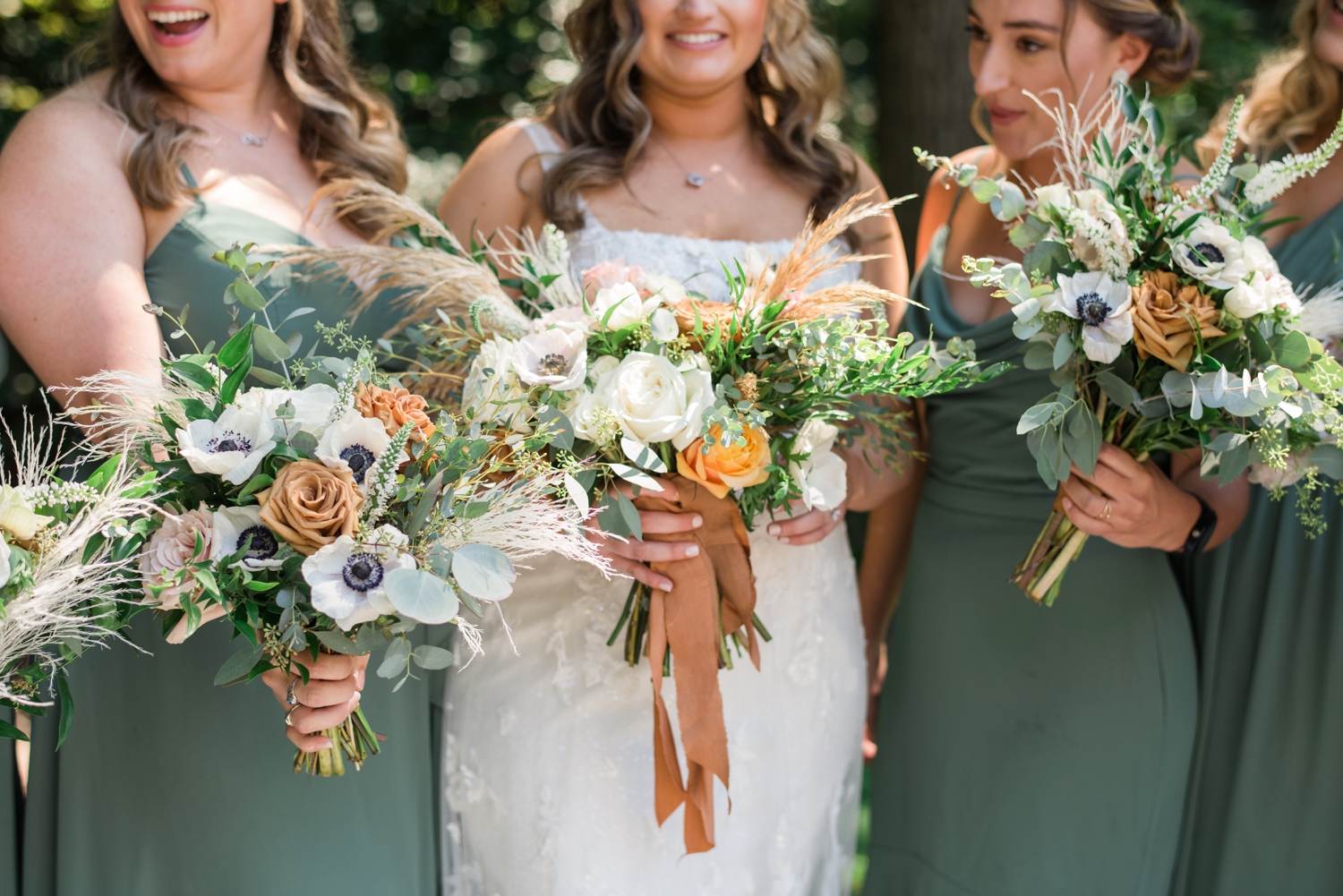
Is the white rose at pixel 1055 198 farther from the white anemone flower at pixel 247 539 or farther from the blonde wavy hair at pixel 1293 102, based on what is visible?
the white anemone flower at pixel 247 539

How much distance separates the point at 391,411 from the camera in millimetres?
1881

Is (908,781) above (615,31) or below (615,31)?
below

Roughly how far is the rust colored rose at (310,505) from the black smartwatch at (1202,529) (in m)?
1.89

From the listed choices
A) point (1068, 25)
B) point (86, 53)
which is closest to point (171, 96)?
point (86, 53)

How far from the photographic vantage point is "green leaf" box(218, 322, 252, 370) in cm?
185

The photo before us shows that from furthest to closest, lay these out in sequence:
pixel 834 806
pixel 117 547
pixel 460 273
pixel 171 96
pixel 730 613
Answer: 1. pixel 834 806
2. pixel 171 96
3. pixel 730 613
4. pixel 460 273
5. pixel 117 547

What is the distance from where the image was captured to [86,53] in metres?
2.75

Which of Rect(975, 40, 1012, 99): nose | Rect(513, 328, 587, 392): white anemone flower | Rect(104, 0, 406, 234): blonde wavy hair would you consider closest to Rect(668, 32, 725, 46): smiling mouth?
Rect(975, 40, 1012, 99): nose

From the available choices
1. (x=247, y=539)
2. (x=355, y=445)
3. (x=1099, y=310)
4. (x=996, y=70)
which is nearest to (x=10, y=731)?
(x=247, y=539)

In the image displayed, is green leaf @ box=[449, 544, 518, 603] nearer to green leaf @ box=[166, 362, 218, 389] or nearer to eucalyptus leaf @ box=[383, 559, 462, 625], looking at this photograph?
eucalyptus leaf @ box=[383, 559, 462, 625]

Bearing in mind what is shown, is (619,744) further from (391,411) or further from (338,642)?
(391,411)

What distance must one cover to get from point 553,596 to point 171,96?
1539 millimetres

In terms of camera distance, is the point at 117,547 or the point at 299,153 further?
the point at 299,153

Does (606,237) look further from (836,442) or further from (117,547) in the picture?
(117,547)
